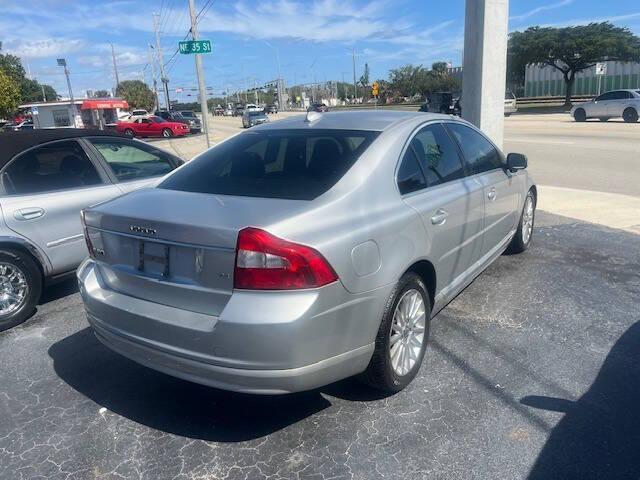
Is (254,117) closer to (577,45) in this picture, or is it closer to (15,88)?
(15,88)

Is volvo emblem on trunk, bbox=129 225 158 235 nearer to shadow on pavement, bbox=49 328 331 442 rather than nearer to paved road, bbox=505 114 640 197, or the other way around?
shadow on pavement, bbox=49 328 331 442

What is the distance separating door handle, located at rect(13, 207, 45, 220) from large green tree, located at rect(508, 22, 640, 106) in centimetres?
5219

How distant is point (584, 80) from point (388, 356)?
71888mm

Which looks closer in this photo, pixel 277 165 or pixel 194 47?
pixel 277 165

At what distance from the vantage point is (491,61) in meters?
9.30

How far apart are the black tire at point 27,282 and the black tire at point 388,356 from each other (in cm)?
307

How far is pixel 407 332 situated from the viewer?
3.35 metres

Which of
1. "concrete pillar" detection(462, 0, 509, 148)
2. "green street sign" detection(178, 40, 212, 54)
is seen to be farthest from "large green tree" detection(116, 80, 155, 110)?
"concrete pillar" detection(462, 0, 509, 148)

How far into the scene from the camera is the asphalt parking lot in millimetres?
2762

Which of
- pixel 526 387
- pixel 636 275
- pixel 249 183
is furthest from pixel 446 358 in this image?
pixel 636 275

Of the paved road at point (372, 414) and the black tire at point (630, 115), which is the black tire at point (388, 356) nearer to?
the paved road at point (372, 414)

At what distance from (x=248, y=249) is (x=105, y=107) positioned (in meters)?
54.8

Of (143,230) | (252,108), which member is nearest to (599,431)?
(143,230)

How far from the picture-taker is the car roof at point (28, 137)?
4.83m
